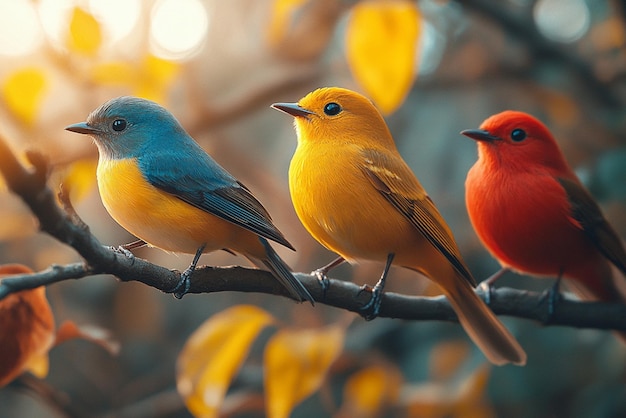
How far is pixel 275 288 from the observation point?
2.42ft

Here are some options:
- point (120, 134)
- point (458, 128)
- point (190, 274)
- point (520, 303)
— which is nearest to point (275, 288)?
point (190, 274)

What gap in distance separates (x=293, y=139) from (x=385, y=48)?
63.9 inches

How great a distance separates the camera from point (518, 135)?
1.03 m

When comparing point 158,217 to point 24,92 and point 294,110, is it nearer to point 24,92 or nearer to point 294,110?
point 294,110

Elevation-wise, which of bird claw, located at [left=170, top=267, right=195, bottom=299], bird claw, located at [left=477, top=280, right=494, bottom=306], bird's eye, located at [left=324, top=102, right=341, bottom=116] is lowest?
bird claw, located at [left=477, top=280, right=494, bottom=306]

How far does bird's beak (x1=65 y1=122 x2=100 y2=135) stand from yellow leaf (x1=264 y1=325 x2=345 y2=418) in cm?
61

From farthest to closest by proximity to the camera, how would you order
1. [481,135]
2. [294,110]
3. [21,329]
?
[481,135], [294,110], [21,329]

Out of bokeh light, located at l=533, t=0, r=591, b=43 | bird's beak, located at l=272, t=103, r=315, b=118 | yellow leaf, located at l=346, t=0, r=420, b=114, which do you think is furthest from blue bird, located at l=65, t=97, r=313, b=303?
bokeh light, located at l=533, t=0, r=591, b=43

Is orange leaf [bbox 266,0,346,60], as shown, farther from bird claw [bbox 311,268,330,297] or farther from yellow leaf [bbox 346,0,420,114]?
bird claw [bbox 311,268,330,297]

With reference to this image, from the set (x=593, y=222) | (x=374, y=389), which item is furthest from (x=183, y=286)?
(x=374, y=389)

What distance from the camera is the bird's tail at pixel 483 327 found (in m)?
0.93

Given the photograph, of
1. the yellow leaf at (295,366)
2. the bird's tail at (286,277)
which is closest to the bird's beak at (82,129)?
the bird's tail at (286,277)

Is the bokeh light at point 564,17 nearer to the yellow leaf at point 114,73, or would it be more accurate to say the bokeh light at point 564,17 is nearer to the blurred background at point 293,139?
the blurred background at point 293,139

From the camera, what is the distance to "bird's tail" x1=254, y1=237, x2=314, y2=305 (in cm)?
71
